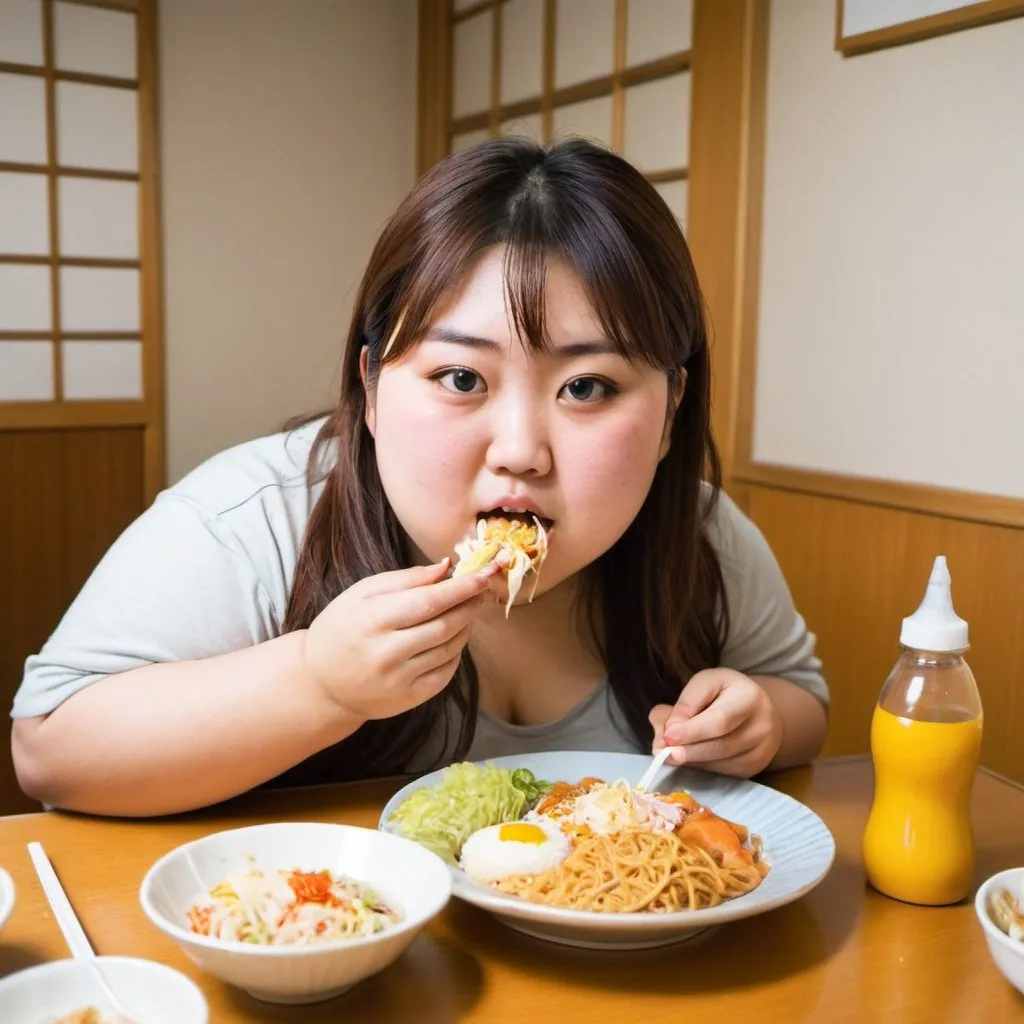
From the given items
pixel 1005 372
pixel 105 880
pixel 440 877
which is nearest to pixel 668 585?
pixel 440 877

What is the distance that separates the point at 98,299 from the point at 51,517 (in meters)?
0.81

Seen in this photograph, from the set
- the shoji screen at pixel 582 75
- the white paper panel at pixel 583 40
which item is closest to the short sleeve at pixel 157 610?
the shoji screen at pixel 582 75

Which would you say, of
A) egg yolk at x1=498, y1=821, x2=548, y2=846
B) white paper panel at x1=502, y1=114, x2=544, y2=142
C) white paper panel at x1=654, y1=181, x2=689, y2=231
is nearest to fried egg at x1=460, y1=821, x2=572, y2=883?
egg yolk at x1=498, y1=821, x2=548, y2=846

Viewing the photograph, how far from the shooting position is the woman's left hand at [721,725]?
1286 millimetres

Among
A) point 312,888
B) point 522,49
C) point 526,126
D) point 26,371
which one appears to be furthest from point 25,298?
point 312,888

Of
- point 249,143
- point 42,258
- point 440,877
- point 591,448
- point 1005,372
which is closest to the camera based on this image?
point 440,877

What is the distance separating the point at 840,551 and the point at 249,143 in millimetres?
2809

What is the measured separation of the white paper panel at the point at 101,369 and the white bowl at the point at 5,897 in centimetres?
349

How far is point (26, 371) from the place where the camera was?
4.04 meters

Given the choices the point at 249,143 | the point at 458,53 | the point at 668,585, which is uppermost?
the point at 458,53

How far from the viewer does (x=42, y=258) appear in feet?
13.3

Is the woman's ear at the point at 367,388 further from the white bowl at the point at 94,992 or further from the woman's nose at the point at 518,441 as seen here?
the white bowl at the point at 94,992

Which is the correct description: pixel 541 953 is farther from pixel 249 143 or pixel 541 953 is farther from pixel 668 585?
pixel 249 143

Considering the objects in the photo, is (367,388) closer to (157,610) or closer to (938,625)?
(157,610)
